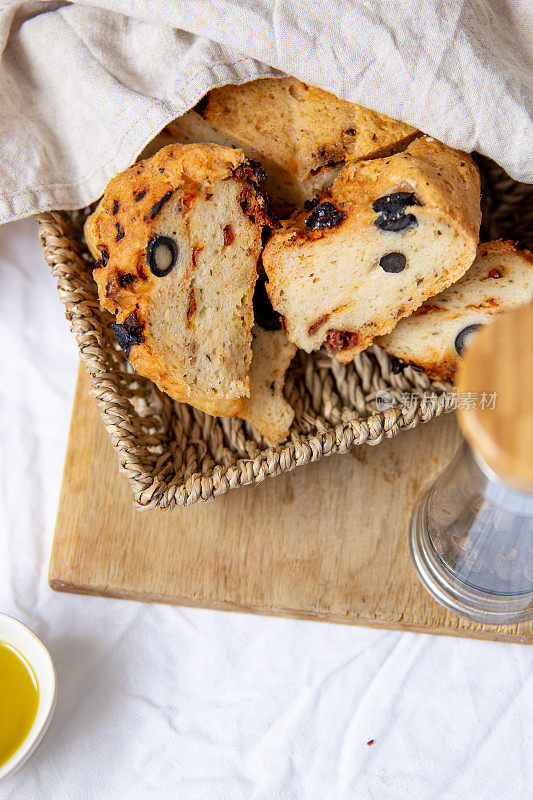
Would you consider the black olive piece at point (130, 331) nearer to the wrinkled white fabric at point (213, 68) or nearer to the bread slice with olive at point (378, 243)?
the bread slice with olive at point (378, 243)

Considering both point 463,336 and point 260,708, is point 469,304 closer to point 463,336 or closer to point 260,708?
point 463,336

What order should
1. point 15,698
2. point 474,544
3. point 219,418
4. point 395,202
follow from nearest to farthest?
point 395,202, point 474,544, point 15,698, point 219,418

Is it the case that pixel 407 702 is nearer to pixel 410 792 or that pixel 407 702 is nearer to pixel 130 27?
pixel 410 792

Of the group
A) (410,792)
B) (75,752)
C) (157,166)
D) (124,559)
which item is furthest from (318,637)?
(157,166)

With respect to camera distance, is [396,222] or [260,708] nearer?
[396,222]

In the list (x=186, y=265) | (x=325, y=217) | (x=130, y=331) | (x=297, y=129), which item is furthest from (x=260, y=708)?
(x=297, y=129)

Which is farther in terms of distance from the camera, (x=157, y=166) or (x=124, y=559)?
(x=124, y=559)

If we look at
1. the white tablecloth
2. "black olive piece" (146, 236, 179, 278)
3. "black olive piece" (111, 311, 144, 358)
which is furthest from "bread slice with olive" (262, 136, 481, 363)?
the white tablecloth
